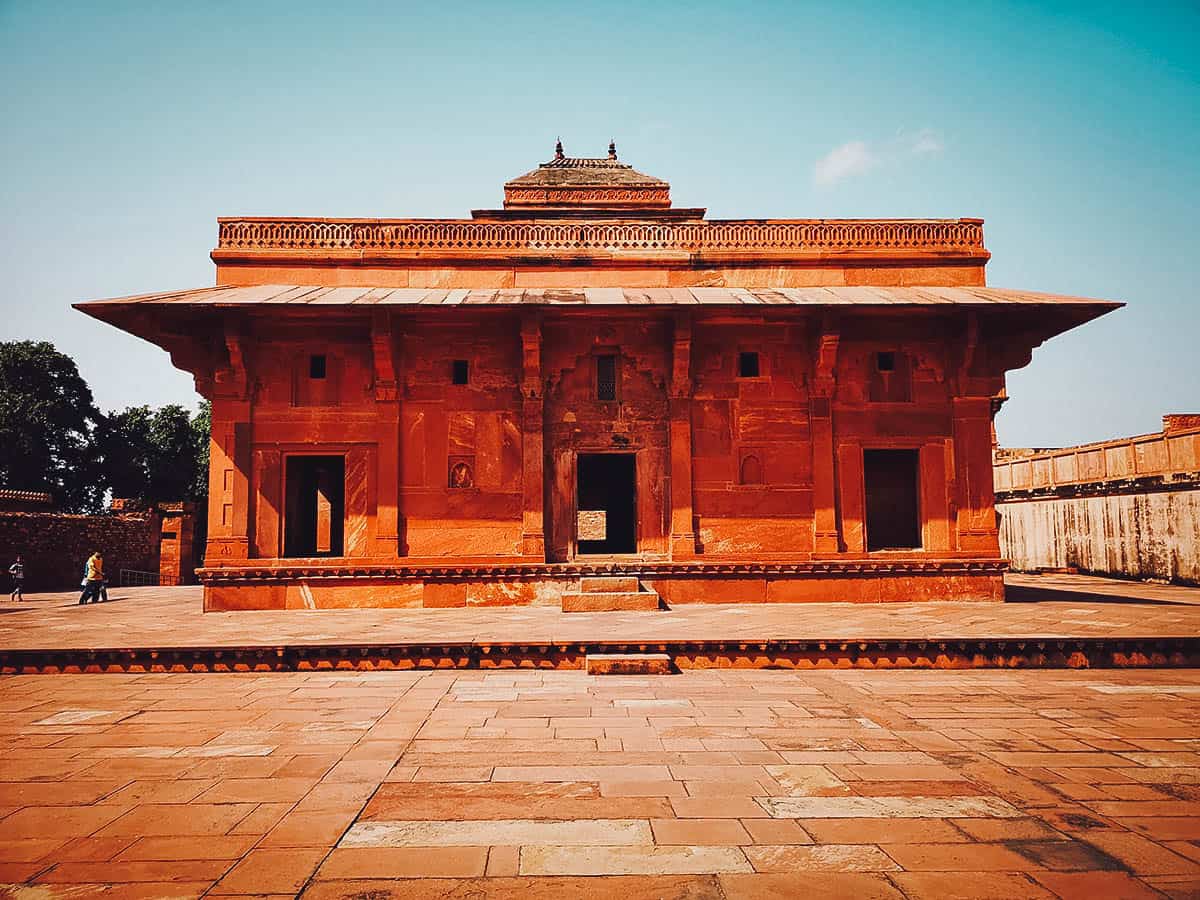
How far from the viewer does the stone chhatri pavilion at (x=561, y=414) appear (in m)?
11.8

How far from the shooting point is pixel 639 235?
13281 millimetres

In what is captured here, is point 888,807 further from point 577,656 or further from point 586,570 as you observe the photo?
point 586,570

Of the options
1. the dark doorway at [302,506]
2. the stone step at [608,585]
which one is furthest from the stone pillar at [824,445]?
the dark doorway at [302,506]

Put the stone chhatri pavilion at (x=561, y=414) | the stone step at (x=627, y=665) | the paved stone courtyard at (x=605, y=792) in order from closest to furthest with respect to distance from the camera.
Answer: the paved stone courtyard at (x=605, y=792) → the stone step at (x=627, y=665) → the stone chhatri pavilion at (x=561, y=414)

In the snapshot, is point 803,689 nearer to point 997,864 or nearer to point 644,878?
point 997,864

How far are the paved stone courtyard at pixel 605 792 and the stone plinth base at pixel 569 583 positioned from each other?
5.14 metres

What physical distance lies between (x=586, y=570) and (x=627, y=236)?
5.79 m

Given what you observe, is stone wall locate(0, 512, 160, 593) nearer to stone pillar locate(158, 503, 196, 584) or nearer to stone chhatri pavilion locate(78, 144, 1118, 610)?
stone pillar locate(158, 503, 196, 584)

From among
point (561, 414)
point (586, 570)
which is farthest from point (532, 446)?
point (586, 570)

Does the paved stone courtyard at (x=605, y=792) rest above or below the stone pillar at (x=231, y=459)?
below

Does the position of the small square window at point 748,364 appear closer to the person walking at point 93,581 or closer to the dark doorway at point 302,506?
the dark doorway at point 302,506

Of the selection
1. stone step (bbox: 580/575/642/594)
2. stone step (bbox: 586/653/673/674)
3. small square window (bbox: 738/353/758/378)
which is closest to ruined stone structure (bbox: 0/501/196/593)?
stone step (bbox: 580/575/642/594)

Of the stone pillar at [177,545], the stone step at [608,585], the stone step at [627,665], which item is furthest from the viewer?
the stone pillar at [177,545]

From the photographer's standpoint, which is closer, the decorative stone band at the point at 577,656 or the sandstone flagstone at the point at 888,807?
the sandstone flagstone at the point at 888,807
